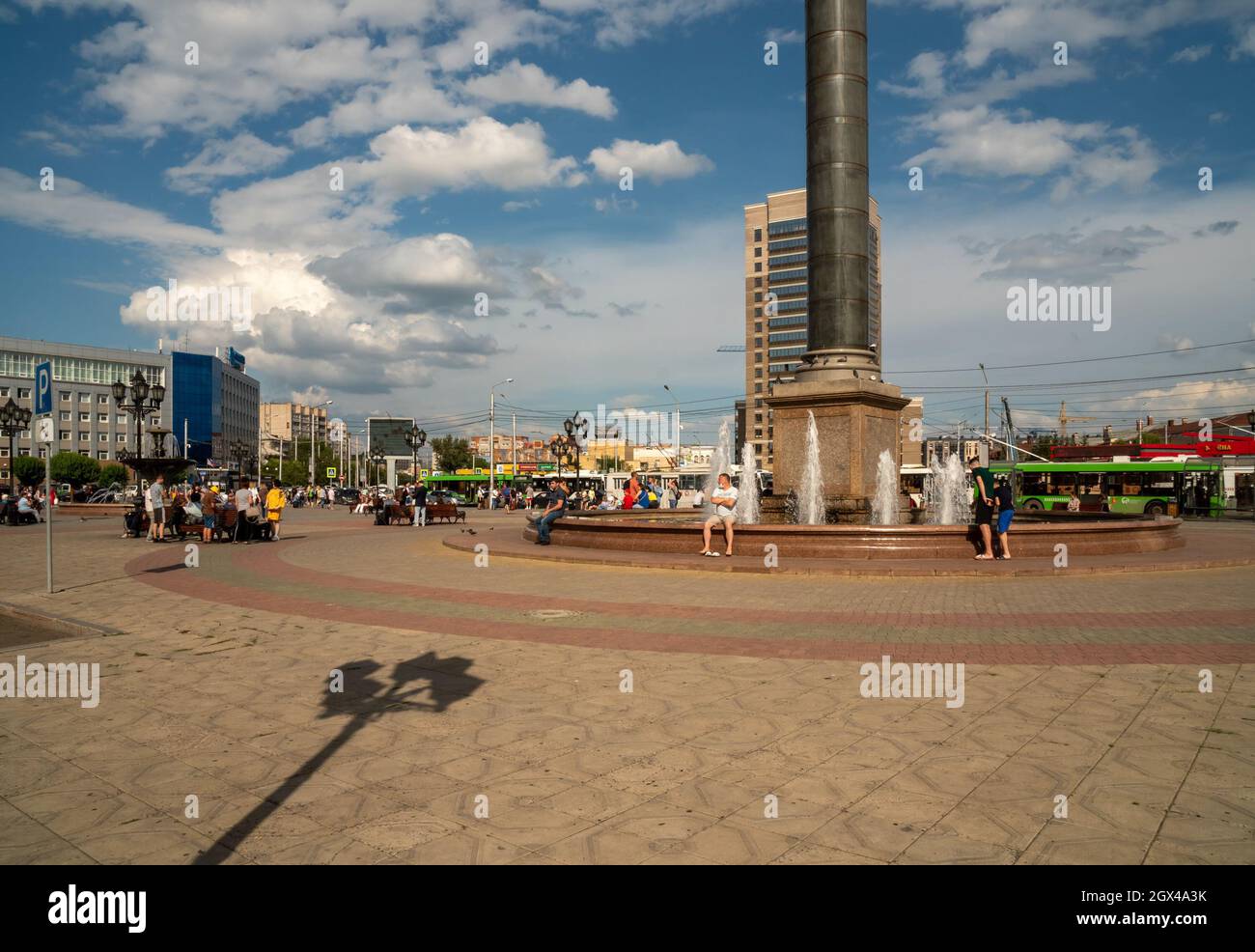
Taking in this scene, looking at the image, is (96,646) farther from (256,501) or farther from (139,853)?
(256,501)

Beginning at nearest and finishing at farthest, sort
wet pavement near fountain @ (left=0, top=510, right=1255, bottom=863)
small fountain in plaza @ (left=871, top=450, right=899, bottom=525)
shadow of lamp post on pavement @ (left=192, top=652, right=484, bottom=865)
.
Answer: wet pavement near fountain @ (left=0, top=510, right=1255, bottom=863), shadow of lamp post on pavement @ (left=192, top=652, right=484, bottom=865), small fountain in plaza @ (left=871, top=450, right=899, bottom=525)

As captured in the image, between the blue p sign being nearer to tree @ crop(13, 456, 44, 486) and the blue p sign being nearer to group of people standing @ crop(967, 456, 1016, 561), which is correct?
group of people standing @ crop(967, 456, 1016, 561)

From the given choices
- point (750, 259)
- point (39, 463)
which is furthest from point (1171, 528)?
point (750, 259)

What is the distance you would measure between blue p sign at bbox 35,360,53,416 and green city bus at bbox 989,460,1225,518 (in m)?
36.2

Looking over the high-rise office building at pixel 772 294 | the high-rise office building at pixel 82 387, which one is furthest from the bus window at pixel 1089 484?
the high-rise office building at pixel 82 387

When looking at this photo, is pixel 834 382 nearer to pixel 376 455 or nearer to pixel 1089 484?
pixel 1089 484

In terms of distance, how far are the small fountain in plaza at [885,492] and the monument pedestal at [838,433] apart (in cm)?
17

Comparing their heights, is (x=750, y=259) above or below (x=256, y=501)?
above

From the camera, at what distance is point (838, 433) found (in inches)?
687

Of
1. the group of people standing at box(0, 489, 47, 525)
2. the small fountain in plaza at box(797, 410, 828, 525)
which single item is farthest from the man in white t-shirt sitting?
the group of people standing at box(0, 489, 47, 525)

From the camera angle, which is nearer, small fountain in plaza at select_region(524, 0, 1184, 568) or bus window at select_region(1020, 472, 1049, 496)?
small fountain in plaza at select_region(524, 0, 1184, 568)

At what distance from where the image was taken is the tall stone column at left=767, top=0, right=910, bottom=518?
1775 cm

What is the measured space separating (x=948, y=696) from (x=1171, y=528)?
45.7ft
